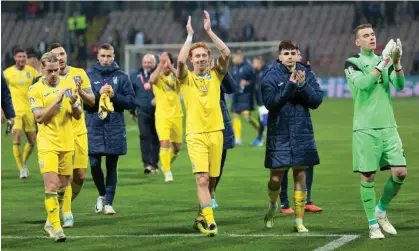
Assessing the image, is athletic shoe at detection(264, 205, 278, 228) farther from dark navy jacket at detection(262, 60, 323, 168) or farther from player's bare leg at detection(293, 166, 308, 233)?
dark navy jacket at detection(262, 60, 323, 168)

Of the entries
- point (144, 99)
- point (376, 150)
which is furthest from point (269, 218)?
point (144, 99)

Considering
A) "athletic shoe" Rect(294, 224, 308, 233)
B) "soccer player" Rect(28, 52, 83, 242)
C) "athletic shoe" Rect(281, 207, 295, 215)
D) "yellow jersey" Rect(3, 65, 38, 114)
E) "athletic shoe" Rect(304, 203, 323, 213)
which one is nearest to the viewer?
"soccer player" Rect(28, 52, 83, 242)

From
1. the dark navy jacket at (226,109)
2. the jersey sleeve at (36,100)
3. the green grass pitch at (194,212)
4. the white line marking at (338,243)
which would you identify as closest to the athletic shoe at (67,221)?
the green grass pitch at (194,212)

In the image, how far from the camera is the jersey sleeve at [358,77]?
34.8ft

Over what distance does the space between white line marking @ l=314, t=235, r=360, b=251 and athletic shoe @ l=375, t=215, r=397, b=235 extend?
13.6 inches

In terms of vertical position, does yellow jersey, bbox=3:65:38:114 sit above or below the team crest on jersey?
below

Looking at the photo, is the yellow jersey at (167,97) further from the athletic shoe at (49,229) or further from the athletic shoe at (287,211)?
the athletic shoe at (49,229)

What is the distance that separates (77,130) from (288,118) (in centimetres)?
250

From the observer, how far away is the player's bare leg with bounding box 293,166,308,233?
11.3 metres

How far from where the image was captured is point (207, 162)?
37.1 feet

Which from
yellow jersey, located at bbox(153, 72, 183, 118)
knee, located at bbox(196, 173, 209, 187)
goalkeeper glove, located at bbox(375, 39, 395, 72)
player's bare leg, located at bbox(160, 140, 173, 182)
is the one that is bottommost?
player's bare leg, located at bbox(160, 140, 173, 182)

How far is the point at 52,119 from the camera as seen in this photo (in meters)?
11.2

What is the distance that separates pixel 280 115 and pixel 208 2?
35314 mm

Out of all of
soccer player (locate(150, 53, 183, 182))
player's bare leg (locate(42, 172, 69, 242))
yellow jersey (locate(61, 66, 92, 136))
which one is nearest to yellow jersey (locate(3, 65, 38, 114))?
soccer player (locate(150, 53, 183, 182))
